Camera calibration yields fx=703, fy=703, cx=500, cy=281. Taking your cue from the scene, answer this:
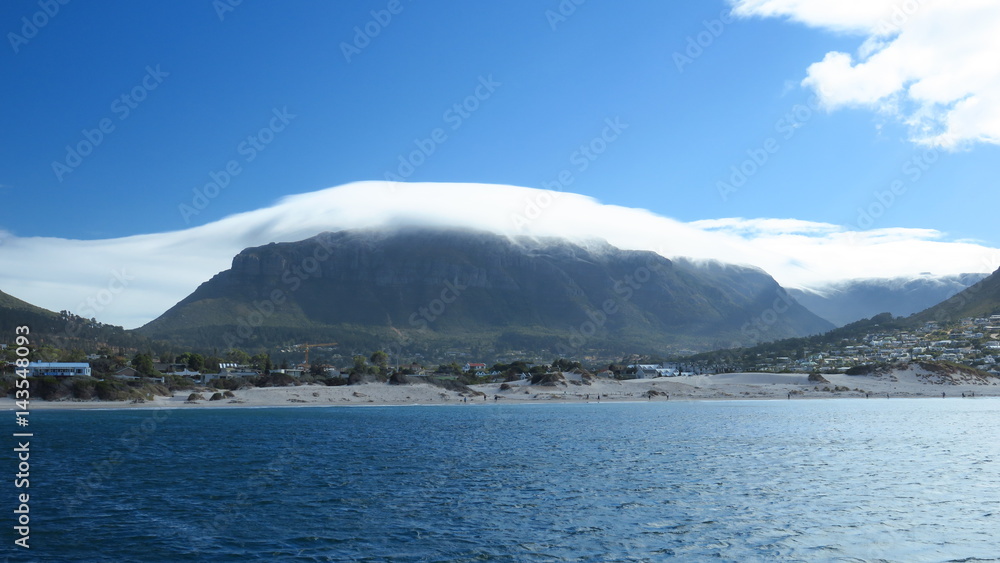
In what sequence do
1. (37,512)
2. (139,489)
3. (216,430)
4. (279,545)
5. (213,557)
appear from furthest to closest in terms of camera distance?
(216,430), (139,489), (37,512), (279,545), (213,557)

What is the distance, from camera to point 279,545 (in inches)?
1003

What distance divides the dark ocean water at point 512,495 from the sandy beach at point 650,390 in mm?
53258

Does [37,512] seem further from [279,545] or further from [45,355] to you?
[45,355]

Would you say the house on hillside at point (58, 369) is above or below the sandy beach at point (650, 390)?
above

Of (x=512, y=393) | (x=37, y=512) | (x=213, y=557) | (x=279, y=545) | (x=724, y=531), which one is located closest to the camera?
(x=213, y=557)

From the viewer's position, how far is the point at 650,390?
14575 centimetres

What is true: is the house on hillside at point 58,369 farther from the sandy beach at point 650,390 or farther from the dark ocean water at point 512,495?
the dark ocean water at point 512,495

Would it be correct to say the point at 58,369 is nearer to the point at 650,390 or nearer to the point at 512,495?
the point at 650,390

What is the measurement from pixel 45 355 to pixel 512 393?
96.0 meters

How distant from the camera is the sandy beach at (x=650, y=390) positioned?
4874 inches

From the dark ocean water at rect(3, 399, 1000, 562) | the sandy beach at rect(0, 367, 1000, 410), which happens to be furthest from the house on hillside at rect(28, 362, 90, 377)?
the dark ocean water at rect(3, 399, 1000, 562)

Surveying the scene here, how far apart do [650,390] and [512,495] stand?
11505cm

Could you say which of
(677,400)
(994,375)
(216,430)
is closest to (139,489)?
(216,430)

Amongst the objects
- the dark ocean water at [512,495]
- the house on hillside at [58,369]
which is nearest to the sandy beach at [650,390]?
the house on hillside at [58,369]
